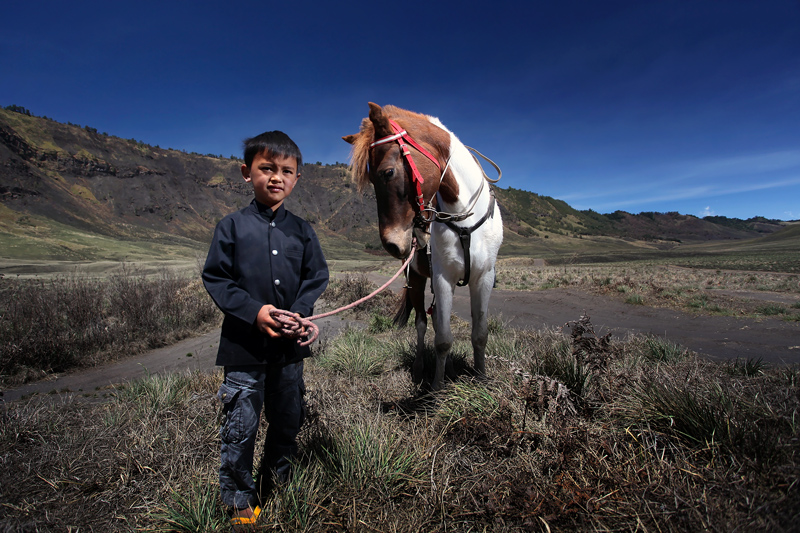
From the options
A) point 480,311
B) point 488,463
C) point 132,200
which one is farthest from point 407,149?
point 132,200

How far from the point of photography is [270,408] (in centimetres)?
193

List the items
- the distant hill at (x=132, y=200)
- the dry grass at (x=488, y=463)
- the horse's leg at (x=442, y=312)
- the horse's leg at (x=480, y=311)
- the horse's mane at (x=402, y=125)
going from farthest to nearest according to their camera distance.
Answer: the distant hill at (x=132, y=200) → the horse's leg at (x=480, y=311) → the horse's leg at (x=442, y=312) → the horse's mane at (x=402, y=125) → the dry grass at (x=488, y=463)

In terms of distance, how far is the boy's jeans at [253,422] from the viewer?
1702 mm

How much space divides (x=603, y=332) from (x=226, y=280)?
6.65 metres

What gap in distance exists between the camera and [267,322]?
1.69 metres

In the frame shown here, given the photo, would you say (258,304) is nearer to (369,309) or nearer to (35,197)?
(369,309)

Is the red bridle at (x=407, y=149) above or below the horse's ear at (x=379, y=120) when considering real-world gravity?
below

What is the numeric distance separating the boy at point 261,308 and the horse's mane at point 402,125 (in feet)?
2.07

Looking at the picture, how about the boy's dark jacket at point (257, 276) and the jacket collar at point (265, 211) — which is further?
A: the jacket collar at point (265, 211)

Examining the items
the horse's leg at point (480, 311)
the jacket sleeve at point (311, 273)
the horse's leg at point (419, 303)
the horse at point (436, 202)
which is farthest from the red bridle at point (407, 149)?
the horse's leg at point (419, 303)

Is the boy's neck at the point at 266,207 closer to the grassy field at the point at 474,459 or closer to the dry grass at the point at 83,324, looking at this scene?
the grassy field at the point at 474,459

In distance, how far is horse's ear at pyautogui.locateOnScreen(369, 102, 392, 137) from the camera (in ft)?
Result: 7.84

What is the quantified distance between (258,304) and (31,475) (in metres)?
1.96

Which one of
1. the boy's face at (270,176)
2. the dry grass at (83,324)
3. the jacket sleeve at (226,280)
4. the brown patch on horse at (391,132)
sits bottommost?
the dry grass at (83,324)
